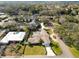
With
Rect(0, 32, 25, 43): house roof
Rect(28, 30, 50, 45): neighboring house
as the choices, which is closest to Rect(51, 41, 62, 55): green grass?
Rect(28, 30, 50, 45): neighboring house

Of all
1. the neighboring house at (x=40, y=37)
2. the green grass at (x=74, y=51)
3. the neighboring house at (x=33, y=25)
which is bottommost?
the green grass at (x=74, y=51)

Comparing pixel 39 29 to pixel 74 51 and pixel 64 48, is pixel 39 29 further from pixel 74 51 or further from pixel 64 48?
pixel 74 51

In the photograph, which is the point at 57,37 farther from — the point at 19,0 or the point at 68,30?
the point at 19,0

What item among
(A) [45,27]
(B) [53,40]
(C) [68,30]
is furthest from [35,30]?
(C) [68,30]

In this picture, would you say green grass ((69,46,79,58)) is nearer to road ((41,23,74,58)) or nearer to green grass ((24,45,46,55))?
road ((41,23,74,58))

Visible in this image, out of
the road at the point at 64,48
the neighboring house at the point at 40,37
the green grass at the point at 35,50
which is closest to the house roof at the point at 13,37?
the neighboring house at the point at 40,37

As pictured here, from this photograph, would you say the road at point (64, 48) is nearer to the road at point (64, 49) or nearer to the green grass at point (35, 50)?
the road at point (64, 49)

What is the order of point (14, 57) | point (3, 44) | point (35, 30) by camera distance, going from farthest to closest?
point (35, 30)
point (3, 44)
point (14, 57)
